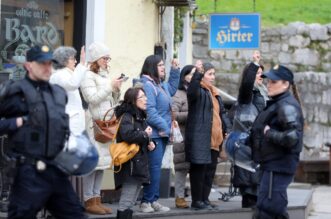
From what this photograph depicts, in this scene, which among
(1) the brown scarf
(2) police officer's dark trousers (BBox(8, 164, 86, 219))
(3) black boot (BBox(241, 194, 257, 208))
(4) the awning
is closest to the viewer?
(2) police officer's dark trousers (BBox(8, 164, 86, 219))

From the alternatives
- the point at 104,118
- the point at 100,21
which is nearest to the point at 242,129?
the point at 104,118

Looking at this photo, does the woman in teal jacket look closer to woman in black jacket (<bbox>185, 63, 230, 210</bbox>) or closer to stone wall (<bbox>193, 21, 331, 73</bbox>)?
woman in black jacket (<bbox>185, 63, 230, 210</bbox>)

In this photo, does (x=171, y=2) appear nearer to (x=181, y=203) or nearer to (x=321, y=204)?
(x=181, y=203)

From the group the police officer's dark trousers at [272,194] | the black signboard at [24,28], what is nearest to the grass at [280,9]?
the black signboard at [24,28]

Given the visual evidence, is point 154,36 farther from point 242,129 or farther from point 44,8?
point 242,129

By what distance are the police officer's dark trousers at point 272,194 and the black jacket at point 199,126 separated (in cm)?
183

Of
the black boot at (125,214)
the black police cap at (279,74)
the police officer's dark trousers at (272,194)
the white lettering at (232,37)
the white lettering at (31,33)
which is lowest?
the black boot at (125,214)

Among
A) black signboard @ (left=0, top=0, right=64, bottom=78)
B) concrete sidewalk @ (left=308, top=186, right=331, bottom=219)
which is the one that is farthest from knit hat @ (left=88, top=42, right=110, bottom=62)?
concrete sidewalk @ (left=308, top=186, right=331, bottom=219)

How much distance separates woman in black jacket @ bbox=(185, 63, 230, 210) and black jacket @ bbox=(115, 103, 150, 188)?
93 cm

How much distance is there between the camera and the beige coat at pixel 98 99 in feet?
31.0

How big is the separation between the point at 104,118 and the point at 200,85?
4.15ft

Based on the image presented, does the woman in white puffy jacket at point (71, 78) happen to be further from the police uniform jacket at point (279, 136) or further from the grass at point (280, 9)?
the grass at point (280, 9)

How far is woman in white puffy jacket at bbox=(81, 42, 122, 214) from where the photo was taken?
948 centimetres

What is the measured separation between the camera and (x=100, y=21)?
1083 cm
